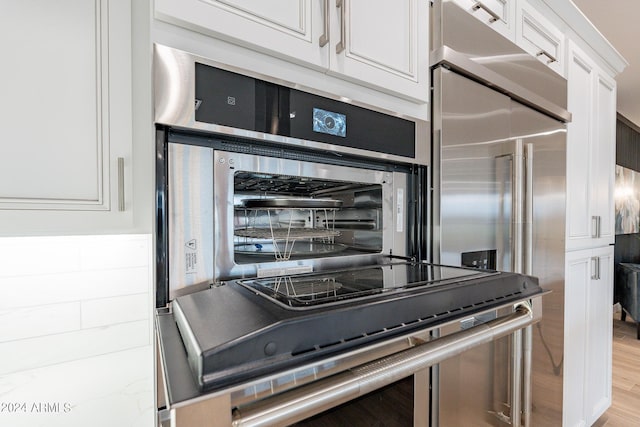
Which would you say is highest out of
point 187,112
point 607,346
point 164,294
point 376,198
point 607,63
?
point 607,63

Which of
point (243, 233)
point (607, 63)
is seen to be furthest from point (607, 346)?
point (243, 233)

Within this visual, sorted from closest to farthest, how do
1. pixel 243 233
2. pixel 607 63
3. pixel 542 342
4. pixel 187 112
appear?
pixel 187 112, pixel 243 233, pixel 542 342, pixel 607 63

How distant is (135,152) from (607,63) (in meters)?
2.54

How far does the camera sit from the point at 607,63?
71.3 inches

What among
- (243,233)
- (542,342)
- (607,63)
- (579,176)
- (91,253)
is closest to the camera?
(243,233)

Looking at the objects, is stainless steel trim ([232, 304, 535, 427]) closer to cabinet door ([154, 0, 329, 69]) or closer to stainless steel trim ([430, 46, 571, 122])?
cabinet door ([154, 0, 329, 69])

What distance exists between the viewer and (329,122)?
73 cm

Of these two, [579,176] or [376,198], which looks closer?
[376,198]

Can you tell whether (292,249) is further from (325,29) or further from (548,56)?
(548,56)

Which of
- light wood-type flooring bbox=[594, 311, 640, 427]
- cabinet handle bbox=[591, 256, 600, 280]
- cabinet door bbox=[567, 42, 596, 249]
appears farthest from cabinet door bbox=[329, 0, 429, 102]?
light wood-type flooring bbox=[594, 311, 640, 427]

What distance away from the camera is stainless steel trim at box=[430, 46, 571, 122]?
3.09 feet

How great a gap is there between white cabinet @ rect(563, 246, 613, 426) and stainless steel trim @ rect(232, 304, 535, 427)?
51.1 inches

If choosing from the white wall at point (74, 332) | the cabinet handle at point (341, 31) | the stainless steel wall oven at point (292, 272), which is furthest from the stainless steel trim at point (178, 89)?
the white wall at point (74, 332)

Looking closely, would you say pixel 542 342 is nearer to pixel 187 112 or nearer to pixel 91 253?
pixel 187 112
